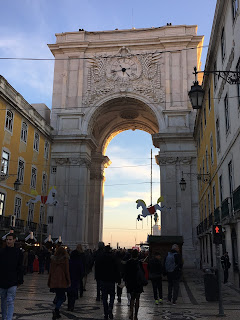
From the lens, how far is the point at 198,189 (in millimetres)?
34750

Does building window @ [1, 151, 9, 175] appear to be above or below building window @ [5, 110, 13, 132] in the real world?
below

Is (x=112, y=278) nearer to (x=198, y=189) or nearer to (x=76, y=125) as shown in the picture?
(x=198, y=189)

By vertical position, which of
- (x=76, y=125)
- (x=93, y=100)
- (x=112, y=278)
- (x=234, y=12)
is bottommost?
(x=112, y=278)

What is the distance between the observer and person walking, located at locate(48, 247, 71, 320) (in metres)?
8.03

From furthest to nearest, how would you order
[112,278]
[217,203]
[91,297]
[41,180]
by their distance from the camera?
[41,180]
[217,203]
[91,297]
[112,278]

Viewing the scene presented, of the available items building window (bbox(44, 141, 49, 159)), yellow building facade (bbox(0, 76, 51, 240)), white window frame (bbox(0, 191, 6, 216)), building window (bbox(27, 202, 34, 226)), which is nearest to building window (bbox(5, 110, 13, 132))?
yellow building facade (bbox(0, 76, 51, 240))

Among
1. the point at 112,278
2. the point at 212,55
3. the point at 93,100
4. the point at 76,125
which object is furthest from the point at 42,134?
the point at 112,278

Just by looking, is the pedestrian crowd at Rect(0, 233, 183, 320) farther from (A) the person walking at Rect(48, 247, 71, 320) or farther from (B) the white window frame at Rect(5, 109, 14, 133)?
(B) the white window frame at Rect(5, 109, 14, 133)

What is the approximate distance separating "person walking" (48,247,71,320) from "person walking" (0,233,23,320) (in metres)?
1.53

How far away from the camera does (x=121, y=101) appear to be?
132 feet

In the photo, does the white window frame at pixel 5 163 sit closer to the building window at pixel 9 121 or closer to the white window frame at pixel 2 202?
the white window frame at pixel 2 202

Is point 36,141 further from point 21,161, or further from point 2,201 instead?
point 2,201

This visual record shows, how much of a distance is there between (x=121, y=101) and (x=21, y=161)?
15.2m

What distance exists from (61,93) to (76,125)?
4509mm
